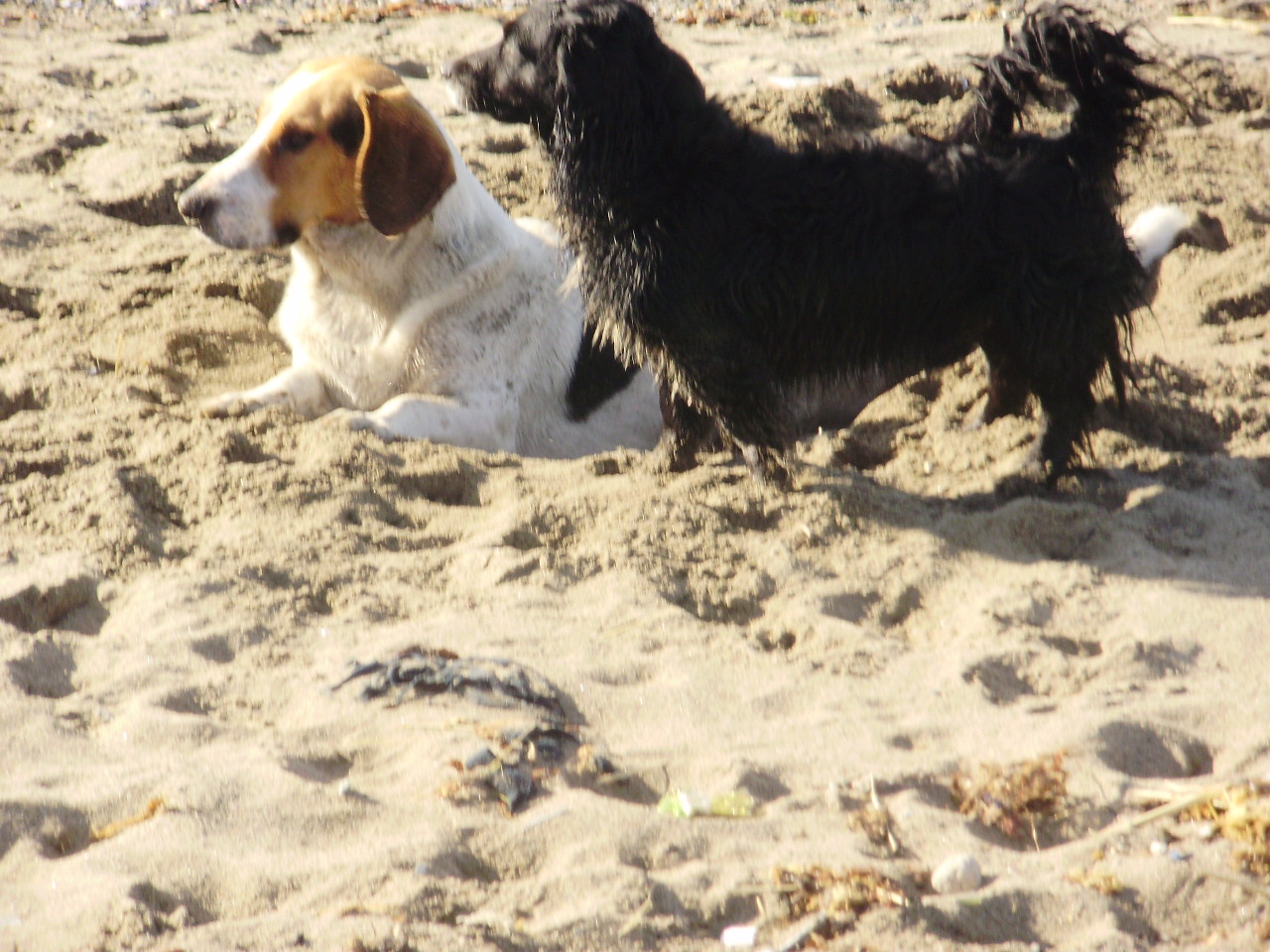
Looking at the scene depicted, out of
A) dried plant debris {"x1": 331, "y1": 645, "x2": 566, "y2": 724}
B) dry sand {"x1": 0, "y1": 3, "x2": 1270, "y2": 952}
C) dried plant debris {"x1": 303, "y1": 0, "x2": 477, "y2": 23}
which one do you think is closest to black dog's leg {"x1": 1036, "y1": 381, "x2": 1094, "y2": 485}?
dry sand {"x1": 0, "y1": 3, "x2": 1270, "y2": 952}

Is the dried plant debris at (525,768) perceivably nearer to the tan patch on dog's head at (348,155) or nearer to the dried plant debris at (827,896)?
the dried plant debris at (827,896)

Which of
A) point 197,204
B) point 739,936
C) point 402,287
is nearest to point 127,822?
point 739,936

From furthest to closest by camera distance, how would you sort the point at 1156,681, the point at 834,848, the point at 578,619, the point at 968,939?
the point at 578,619, the point at 1156,681, the point at 834,848, the point at 968,939

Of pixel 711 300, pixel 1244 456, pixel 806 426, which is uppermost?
pixel 711 300

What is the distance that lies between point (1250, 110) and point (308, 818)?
5928mm

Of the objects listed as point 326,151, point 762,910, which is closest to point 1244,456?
point 762,910

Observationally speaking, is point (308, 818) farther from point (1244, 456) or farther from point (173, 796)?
point (1244, 456)

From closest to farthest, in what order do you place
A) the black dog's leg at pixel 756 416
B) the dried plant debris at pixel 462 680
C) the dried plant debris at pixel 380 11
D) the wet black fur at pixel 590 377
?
the dried plant debris at pixel 462 680 → the black dog's leg at pixel 756 416 → the wet black fur at pixel 590 377 → the dried plant debris at pixel 380 11

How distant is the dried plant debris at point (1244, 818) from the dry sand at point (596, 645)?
0.03 metres

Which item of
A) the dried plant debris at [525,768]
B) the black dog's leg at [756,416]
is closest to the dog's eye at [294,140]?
the black dog's leg at [756,416]

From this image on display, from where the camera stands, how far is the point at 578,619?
2.97m

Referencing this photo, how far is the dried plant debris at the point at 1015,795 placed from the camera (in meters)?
2.28

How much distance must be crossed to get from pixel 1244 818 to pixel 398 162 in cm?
296

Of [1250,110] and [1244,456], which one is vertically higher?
[1250,110]
